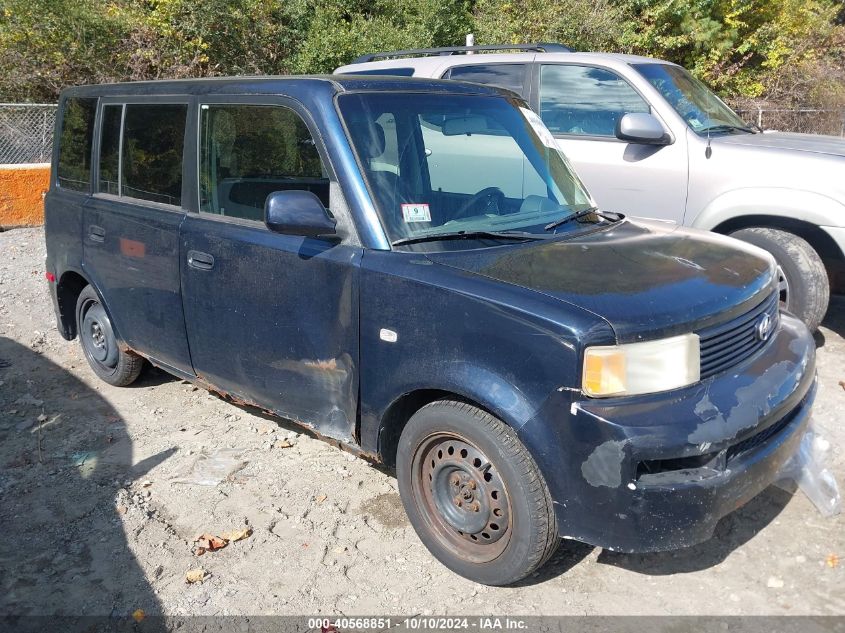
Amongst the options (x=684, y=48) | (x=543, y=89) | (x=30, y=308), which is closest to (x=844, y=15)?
(x=684, y=48)

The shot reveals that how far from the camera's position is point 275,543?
3668 mm

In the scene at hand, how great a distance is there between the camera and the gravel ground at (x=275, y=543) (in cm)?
323

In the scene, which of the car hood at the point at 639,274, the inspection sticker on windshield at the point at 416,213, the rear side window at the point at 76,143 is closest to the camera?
the car hood at the point at 639,274

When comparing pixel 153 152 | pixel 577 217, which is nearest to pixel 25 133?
pixel 153 152

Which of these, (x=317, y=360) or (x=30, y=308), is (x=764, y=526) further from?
(x=30, y=308)

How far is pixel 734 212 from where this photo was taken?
5586 millimetres

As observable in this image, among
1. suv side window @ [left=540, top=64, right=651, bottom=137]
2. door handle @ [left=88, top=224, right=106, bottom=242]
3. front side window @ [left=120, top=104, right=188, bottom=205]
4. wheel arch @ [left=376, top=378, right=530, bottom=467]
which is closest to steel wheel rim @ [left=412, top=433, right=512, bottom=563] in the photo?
wheel arch @ [left=376, top=378, right=530, bottom=467]

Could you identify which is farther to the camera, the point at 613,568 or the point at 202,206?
the point at 202,206

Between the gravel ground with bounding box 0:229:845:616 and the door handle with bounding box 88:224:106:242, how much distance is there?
117 centimetres

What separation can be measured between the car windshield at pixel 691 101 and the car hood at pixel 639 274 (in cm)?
261

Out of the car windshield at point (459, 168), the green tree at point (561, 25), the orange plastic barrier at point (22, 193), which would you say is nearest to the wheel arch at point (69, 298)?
the car windshield at point (459, 168)

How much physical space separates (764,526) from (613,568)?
842mm

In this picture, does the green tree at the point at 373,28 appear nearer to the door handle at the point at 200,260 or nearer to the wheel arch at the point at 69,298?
the wheel arch at the point at 69,298

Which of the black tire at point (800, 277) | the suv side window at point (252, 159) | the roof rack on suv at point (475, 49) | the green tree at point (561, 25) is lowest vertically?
the black tire at point (800, 277)
